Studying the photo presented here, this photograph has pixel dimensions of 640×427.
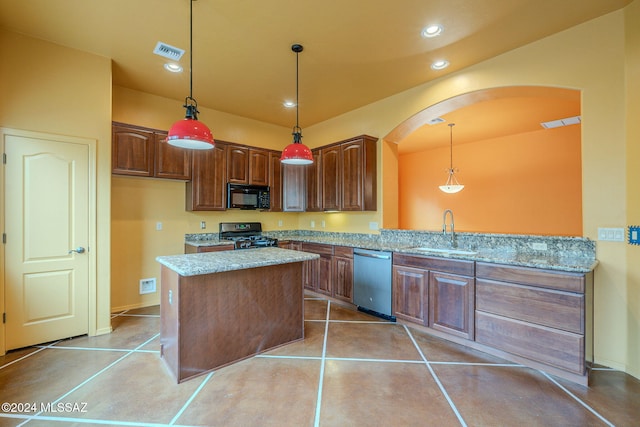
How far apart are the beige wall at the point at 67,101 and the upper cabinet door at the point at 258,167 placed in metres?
2.01

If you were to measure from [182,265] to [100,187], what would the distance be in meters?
1.77

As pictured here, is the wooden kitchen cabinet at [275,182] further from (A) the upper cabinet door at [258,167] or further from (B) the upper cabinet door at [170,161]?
(B) the upper cabinet door at [170,161]

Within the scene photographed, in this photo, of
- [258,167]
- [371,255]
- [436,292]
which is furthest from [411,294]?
[258,167]

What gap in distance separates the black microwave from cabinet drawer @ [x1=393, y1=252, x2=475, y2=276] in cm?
250

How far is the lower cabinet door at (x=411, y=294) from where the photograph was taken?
3043 millimetres

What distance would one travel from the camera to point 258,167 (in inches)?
188

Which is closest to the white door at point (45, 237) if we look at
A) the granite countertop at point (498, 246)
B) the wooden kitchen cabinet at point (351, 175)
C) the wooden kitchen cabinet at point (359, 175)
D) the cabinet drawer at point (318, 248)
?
the granite countertop at point (498, 246)

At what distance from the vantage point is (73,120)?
9.48 ft

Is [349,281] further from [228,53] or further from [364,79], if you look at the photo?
[228,53]

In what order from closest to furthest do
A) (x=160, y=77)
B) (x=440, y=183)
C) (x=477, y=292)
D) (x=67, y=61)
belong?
(x=477, y=292), (x=67, y=61), (x=160, y=77), (x=440, y=183)

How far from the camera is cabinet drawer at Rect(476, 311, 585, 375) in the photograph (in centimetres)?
211

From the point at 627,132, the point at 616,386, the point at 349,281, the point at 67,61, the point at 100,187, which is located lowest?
the point at 616,386

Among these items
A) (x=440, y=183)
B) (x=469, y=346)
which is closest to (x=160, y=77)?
(x=469, y=346)

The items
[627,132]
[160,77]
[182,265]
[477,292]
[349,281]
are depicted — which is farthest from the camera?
[349,281]
